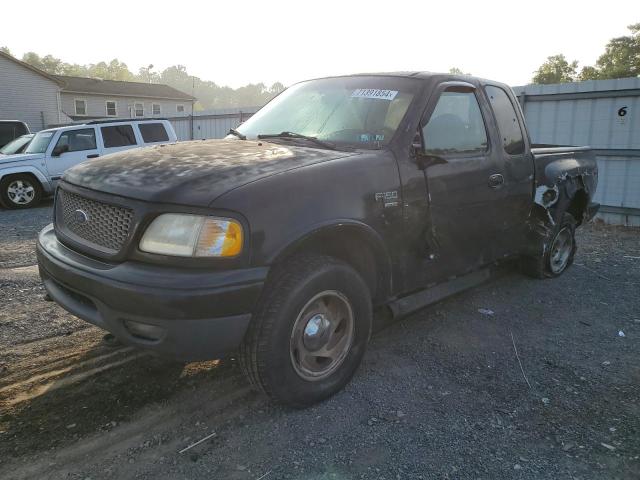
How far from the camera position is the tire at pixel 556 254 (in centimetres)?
528

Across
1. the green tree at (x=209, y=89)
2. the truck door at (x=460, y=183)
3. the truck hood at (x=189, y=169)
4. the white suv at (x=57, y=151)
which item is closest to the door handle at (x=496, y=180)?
the truck door at (x=460, y=183)

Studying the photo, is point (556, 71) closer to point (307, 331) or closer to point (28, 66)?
point (28, 66)

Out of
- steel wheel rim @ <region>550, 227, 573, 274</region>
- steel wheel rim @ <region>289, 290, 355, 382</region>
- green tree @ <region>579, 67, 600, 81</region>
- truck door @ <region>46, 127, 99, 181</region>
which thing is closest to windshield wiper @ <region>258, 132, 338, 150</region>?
steel wheel rim @ <region>289, 290, 355, 382</region>

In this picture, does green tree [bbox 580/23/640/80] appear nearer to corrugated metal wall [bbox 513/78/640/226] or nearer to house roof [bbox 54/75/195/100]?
house roof [bbox 54/75/195/100]

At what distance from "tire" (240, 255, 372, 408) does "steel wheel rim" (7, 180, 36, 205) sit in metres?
10.6

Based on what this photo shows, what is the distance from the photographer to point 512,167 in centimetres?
420

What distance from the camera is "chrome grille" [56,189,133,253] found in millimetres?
2580

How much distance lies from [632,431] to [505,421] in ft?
2.19

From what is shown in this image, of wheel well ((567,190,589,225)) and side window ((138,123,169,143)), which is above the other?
side window ((138,123,169,143))

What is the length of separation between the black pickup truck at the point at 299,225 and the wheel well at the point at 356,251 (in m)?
0.01

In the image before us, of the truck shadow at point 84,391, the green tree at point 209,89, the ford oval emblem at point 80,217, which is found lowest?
the truck shadow at point 84,391

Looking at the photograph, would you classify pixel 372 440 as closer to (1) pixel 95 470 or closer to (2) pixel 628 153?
(1) pixel 95 470

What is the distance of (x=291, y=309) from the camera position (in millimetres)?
2633

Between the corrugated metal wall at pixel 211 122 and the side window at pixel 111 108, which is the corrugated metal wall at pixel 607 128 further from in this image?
the side window at pixel 111 108
